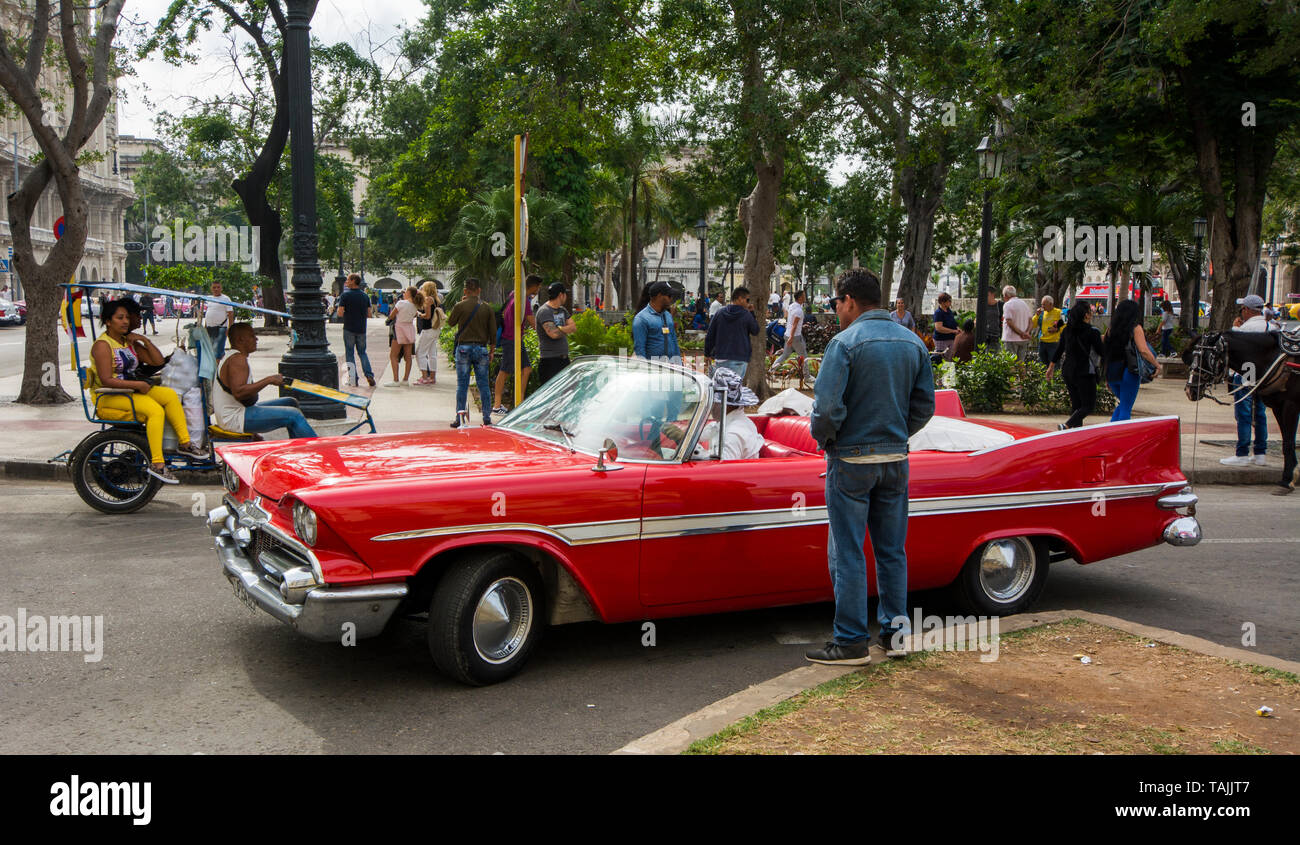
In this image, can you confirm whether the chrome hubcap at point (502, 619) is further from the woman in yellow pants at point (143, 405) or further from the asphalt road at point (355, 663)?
the woman in yellow pants at point (143, 405)

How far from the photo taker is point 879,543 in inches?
203

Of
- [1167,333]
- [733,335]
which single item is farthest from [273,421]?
[1167,333]

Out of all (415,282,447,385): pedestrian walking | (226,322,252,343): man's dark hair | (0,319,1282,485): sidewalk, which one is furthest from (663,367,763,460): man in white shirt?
(415,282,447,385): pedestrian walking

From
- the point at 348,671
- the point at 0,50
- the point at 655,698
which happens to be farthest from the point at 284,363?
the point at 655,698

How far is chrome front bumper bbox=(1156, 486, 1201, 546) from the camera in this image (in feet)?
20.2

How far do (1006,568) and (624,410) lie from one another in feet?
7.64

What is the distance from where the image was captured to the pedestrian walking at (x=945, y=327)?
64.8 feet

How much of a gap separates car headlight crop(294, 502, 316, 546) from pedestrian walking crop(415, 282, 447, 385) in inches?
574

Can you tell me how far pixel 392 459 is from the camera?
17.0 feet

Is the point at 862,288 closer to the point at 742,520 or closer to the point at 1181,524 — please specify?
the point at 742,520

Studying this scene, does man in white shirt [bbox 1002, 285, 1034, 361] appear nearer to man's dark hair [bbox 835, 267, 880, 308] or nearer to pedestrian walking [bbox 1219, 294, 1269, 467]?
pedestrian walking [bbox 1219, 294, 1269, 467]

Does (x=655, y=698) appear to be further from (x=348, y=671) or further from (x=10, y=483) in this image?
(x=10, y=483)

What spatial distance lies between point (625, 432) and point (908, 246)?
98.9ft
